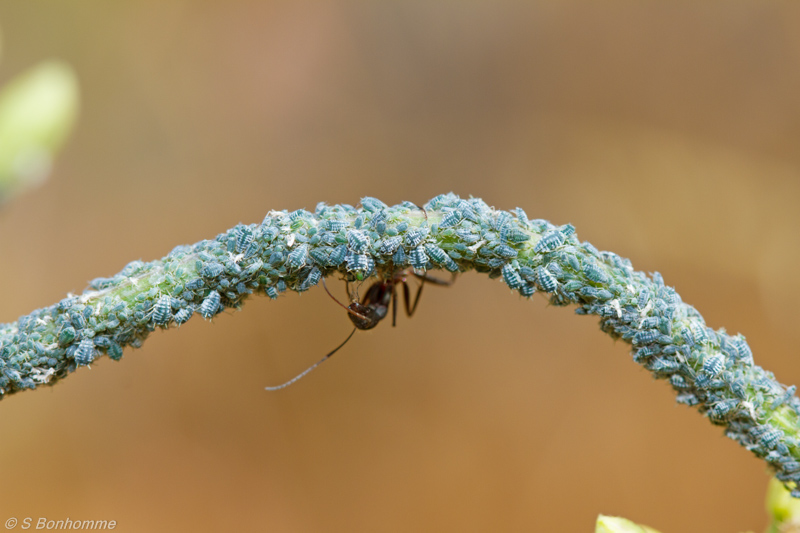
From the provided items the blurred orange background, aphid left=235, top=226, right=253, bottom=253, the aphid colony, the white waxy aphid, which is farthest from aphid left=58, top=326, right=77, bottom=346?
the blurred orange background

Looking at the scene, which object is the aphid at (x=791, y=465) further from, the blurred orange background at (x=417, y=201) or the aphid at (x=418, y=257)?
the blurred orange background at (x=417, y=201)

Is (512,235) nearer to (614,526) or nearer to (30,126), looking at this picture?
(614,526)

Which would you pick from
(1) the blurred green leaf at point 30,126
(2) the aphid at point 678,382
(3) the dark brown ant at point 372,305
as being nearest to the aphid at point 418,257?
(2) the aphid at point 678,382

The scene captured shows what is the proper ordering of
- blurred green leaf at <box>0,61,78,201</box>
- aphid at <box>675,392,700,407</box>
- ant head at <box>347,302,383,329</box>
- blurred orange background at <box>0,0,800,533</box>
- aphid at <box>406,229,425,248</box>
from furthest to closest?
blurred orange background at <box>0,0,800,533</box> → blurred green leaf at <box>0,61,78,201</box> → ant head at <box>347,302,383,329</box> → aphid at <box>675,392,700,407</box> → aphid at <box>406,229,425,248</box>

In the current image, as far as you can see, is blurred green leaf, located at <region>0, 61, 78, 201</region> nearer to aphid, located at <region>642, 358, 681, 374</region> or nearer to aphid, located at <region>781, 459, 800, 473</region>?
aphid, located at <region>642, 358, 681, 374</region>

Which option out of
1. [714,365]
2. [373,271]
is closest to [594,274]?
[714,365]

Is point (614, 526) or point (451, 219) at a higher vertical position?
point (451, 219)
